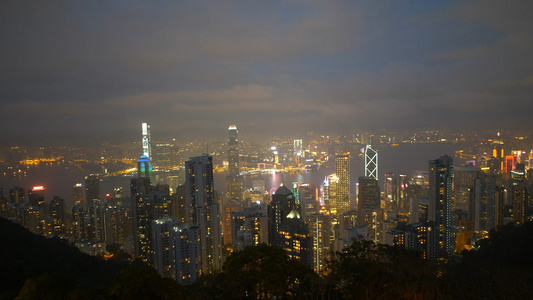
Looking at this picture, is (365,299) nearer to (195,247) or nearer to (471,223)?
(195,247)

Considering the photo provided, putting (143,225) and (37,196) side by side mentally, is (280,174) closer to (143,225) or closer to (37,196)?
(143,225)

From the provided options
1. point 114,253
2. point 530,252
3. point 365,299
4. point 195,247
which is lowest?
point 114,253

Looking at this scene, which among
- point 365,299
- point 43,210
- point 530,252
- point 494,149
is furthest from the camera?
point 494,149

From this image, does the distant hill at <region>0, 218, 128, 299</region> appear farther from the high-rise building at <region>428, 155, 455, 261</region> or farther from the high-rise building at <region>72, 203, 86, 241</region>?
the high-rise building at <region>428, 155, 455, 261</region>

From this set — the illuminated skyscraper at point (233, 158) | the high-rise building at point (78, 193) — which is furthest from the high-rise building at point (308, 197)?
the high-rise building at point (78, 193)

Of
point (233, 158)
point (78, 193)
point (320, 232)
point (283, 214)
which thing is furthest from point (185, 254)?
point (233, 158)

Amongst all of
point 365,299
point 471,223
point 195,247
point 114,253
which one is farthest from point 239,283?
point 471,223

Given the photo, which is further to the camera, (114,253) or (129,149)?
(129,149)

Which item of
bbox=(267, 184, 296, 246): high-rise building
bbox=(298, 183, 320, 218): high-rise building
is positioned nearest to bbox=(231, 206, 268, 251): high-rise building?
bbox=(267, 184, 296, 246): high-rise building
